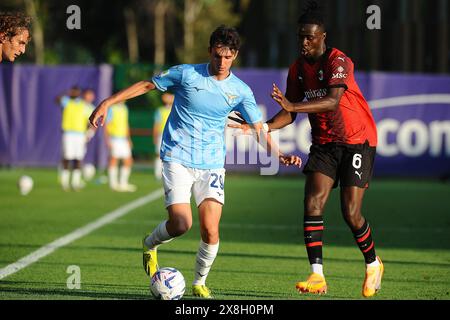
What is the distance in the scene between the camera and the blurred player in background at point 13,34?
8.71 metres

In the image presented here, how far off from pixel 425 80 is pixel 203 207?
60.8 feet

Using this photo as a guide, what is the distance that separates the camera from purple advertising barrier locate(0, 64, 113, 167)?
27875 millimetres

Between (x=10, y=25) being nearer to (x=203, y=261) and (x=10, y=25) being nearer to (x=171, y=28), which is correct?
(x=203, y=261)

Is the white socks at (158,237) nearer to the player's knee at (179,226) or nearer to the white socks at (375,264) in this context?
the player's knee at (179,226)

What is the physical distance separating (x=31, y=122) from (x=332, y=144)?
1906 cm

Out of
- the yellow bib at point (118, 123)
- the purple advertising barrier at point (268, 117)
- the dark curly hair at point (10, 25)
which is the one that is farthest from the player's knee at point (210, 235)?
the purple advertising barrier at point (268, 117)

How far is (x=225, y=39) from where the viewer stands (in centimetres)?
899

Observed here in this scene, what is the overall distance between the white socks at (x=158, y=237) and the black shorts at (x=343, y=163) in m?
1.33

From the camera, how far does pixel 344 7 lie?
1487 inches

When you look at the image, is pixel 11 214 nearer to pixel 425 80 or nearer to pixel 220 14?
pixel 425 80

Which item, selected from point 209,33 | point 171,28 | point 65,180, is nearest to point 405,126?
point 65,180

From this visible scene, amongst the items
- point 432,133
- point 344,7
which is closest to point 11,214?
point 432,133

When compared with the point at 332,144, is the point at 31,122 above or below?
below

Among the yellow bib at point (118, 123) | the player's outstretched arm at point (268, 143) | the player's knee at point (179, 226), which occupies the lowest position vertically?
the yellow bib at point (118, 123)
